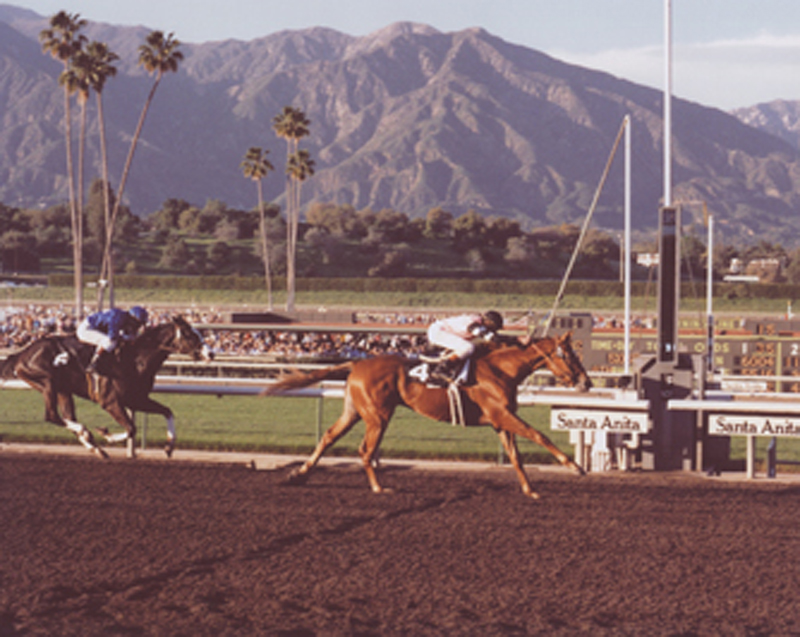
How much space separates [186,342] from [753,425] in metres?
5.86

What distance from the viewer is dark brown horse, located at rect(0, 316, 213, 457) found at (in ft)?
34.6

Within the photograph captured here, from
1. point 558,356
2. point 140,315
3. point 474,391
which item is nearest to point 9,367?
point 140,315

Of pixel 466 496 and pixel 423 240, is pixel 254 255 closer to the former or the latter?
→ pixel 423 240

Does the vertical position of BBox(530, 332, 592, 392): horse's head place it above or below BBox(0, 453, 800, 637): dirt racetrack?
above

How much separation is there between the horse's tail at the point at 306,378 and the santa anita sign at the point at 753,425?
3.81m

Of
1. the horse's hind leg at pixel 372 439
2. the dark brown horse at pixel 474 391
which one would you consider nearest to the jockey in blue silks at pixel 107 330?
the dark brown horse at pixel 474 391

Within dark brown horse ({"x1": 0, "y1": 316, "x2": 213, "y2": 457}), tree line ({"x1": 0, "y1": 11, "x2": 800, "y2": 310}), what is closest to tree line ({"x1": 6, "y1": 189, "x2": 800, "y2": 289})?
tree line ({"x1": 0, "y1": 11, "x2": 800, "y2": 310})

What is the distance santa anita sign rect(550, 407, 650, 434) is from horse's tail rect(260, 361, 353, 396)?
228 cm

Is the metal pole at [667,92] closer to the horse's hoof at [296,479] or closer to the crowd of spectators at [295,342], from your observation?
the horse's hoof at [296,479]

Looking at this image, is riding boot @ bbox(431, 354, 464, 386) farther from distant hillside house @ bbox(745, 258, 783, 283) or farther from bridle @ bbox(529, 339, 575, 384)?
distant hillside house @ bbox(745, 258, 783, 283)

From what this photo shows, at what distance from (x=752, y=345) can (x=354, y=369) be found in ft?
50.6

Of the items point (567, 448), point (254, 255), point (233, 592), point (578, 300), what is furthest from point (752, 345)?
point (254, 255)

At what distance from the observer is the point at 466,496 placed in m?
9.45

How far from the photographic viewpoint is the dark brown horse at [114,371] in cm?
1053
